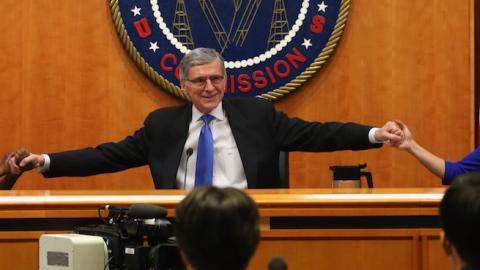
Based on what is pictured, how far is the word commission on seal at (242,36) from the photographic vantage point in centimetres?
531

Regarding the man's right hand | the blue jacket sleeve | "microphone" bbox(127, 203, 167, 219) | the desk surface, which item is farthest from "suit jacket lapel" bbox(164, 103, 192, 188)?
"microphone" bbox(127, 203, 167, 219)

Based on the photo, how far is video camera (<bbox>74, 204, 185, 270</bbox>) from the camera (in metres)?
2.54

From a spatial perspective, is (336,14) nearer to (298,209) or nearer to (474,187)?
(298,209)

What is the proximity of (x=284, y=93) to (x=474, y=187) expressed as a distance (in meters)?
3.47

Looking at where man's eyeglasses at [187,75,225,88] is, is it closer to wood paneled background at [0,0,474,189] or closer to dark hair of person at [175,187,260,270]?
wood paneled background at [0,0,474,189]

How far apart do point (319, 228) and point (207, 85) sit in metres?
1.40

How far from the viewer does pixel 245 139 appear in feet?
14.1

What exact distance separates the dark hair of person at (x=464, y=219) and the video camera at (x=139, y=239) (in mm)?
868

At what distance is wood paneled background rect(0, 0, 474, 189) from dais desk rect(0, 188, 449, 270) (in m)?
2.25

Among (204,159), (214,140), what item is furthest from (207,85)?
(204,159)

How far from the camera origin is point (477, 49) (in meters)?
5.36

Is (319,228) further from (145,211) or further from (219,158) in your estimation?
(219,158)

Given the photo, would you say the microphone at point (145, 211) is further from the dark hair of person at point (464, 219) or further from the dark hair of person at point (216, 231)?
the dark hair of person at point (464, 219)

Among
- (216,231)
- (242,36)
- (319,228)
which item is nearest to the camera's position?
(216,231)
